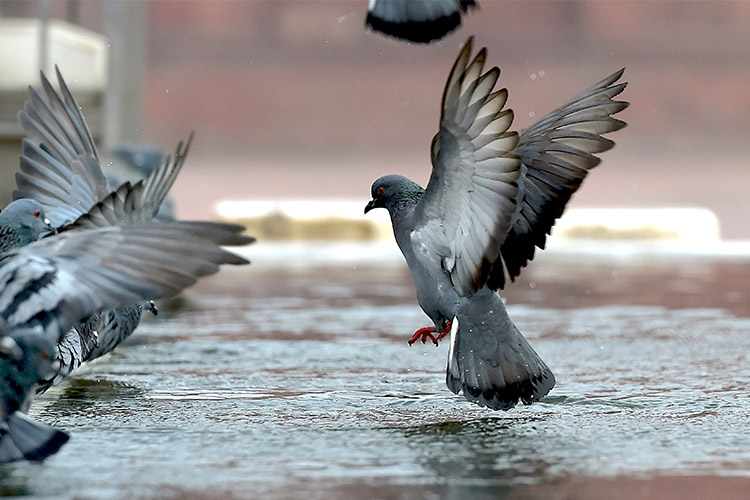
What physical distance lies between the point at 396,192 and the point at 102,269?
1049 millimetres

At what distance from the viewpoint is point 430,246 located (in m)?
3.36

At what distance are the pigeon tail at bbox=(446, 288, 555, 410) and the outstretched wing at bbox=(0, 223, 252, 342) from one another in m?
0.79

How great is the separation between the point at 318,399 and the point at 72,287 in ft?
3.19

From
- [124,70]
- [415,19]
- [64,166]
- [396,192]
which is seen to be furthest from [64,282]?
[124,70]

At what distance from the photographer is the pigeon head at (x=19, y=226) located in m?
3.34

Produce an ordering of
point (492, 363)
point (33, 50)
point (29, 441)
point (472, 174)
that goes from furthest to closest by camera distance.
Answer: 1. point (33, 50)
2. point (492, 363)
3. point (472, 174)
4. point (29, 441)

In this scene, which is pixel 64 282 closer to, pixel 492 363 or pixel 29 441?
pixel 29 441

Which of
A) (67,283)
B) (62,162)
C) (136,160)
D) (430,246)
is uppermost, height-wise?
(136,160)

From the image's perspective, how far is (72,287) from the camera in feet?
9.05

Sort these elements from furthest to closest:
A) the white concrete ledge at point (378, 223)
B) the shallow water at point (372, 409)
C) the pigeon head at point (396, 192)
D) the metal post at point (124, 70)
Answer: the white concrete ledge at point (378, 223), the metal post at point (124, 70), the pigeon head at point (396, 192), the shallow water at point (372, 409)

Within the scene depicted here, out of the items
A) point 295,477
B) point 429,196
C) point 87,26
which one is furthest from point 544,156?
point 87,26

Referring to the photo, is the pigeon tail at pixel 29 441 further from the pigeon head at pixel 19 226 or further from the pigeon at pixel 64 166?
the pigeon at pixel 64 166

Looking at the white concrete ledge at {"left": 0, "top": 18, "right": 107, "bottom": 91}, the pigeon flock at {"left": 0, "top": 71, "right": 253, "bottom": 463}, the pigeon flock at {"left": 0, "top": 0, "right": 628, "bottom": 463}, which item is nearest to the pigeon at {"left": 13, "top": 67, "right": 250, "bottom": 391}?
the pigeon flock at {"left": 0, "top": 0, "right": 628, "bottom": 463}

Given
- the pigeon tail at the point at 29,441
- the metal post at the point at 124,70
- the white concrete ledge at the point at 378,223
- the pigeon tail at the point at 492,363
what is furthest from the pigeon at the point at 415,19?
the white concrete ledge at the point at 378,223
